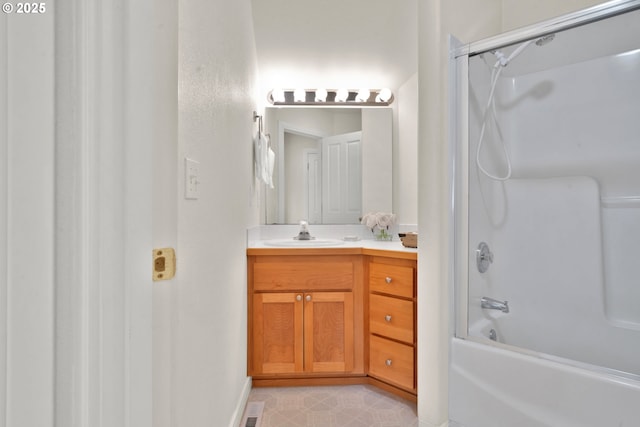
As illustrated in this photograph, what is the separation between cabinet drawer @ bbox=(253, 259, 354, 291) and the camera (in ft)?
6.25

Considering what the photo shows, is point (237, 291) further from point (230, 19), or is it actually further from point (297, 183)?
point (230, 19)

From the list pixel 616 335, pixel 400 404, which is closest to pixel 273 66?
pixel 400 404

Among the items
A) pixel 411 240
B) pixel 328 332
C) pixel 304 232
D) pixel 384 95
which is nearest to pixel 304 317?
pixel 328 332

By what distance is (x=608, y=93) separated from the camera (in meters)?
1.46

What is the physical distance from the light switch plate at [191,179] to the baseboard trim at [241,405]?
1.12 meters

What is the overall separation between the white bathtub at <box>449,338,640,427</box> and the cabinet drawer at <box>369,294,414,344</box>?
17.6 inches

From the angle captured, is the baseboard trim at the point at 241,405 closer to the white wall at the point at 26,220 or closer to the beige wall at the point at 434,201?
the beige wall at the point at 434,201

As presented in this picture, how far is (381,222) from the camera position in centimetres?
238

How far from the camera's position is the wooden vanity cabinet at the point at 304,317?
189 cm

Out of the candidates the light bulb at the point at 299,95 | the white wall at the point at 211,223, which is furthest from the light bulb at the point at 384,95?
the white wall at the point at 211,223

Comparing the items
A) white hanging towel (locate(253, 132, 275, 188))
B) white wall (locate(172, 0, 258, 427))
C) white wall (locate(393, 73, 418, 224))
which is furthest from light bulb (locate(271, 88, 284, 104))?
white wall (locate(393, 73, 418, 224))

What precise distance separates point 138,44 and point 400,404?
2.00 meters

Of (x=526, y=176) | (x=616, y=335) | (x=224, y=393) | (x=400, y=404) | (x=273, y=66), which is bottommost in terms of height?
(x=400, y=404)

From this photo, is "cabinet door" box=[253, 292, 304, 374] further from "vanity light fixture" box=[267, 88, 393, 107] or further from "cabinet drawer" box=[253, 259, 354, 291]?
"vanity light fixture" box=[267, 88, 393, 107]
